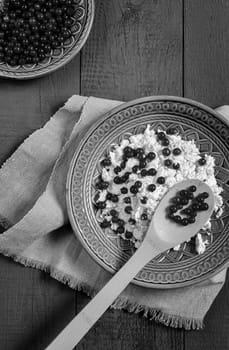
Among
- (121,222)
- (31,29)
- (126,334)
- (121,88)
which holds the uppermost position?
(31,29)

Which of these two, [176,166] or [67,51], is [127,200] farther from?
[67,51]

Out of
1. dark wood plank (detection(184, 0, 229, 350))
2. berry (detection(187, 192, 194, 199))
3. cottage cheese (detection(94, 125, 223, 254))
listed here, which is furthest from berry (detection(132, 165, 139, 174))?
dark wood plank (detection(184, 0, 229, 350))

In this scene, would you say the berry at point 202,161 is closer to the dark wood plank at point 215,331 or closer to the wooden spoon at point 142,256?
the wooden spoon at point 142,256

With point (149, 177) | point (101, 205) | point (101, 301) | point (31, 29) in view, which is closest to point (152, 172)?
point (149, 177)

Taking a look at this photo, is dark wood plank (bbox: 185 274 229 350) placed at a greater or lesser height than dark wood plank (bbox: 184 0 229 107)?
lesser

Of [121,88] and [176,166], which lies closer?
[176,166]

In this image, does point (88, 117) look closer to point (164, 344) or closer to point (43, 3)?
point (43, 3)

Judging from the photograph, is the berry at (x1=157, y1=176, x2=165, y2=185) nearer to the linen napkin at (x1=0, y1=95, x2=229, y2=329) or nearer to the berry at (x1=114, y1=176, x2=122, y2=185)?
the berry at (x1=114, y1=176, x2=122, y2=185)
